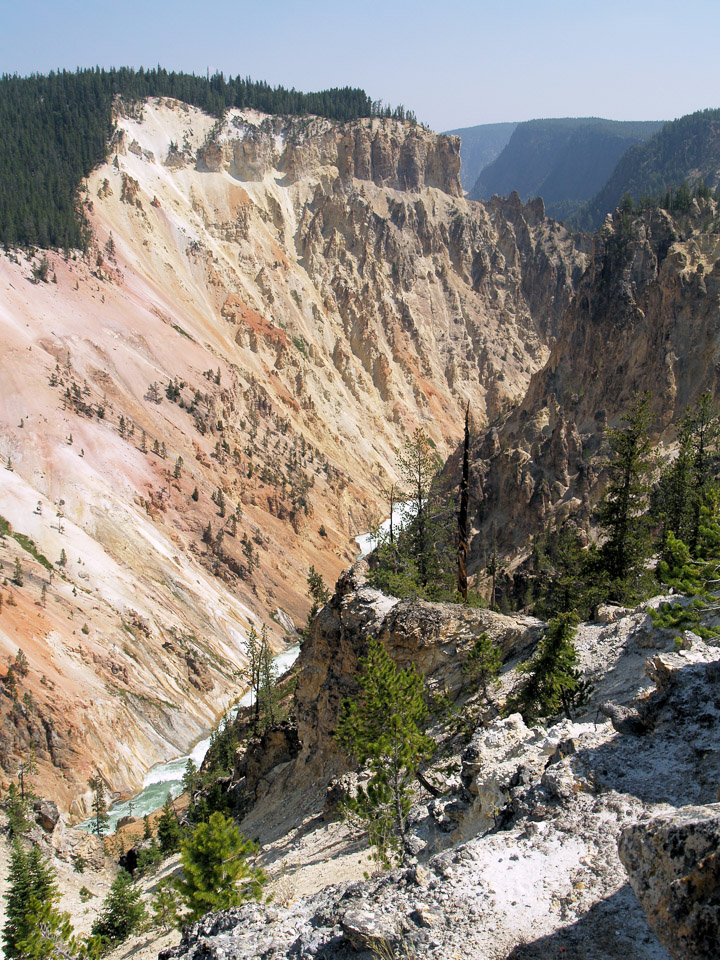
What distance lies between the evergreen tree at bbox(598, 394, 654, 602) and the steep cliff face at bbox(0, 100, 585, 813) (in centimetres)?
3375

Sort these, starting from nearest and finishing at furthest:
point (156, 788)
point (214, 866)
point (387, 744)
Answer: point (387, 744) < point (214, 866) < point (156, 788)

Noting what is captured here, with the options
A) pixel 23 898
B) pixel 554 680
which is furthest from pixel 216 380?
pixel 554 680

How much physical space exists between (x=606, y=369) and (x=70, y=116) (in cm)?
8835

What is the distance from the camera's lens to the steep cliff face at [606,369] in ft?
230

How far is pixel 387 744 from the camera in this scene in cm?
1414

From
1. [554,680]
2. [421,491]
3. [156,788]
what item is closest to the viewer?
[554,680]

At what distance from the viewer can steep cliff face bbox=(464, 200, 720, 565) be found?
70062mm

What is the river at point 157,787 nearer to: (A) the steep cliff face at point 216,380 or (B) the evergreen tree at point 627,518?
(A) the steep cliff face at point 216,380

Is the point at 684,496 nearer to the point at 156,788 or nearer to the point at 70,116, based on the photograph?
the point at 156,788

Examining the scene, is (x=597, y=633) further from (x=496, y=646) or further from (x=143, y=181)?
(x=143, y=181)

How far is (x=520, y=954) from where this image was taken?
757 cm

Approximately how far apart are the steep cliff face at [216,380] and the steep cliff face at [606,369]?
67.9ft

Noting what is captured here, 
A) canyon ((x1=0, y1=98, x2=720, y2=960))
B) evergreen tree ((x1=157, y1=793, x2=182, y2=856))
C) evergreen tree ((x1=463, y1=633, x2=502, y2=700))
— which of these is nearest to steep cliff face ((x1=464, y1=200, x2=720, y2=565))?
canyon ((x1=0, y1=98, x2=720, y2=960))

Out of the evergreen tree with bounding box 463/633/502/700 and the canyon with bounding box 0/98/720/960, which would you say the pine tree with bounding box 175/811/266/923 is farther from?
the evergreen tree with bounding box 463/633/502/700
